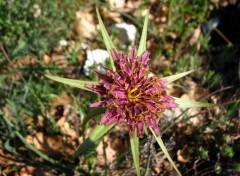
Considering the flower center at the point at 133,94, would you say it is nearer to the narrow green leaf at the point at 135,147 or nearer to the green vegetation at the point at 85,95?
the narrow green leaf at the point at 135,147

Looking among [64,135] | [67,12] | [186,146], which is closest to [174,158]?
[186,146]

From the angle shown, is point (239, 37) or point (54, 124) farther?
point (239, 37)

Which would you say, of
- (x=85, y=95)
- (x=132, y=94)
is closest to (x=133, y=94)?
(x=132, y=94)

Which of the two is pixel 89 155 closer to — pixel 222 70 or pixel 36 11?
pixel 36 11

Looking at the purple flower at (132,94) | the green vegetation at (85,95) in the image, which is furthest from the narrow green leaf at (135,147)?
the green vegetation at (85,95)

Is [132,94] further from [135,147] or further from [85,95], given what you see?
[85,95]

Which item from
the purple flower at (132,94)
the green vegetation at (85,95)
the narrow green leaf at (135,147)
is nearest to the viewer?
the narrow green leaf at (135,147)

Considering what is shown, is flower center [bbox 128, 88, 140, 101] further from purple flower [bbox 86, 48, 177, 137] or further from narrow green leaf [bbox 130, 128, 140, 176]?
narrow green leaf [bbox 130, 128, 140, 176]

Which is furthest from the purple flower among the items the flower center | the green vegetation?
the green vegetation
